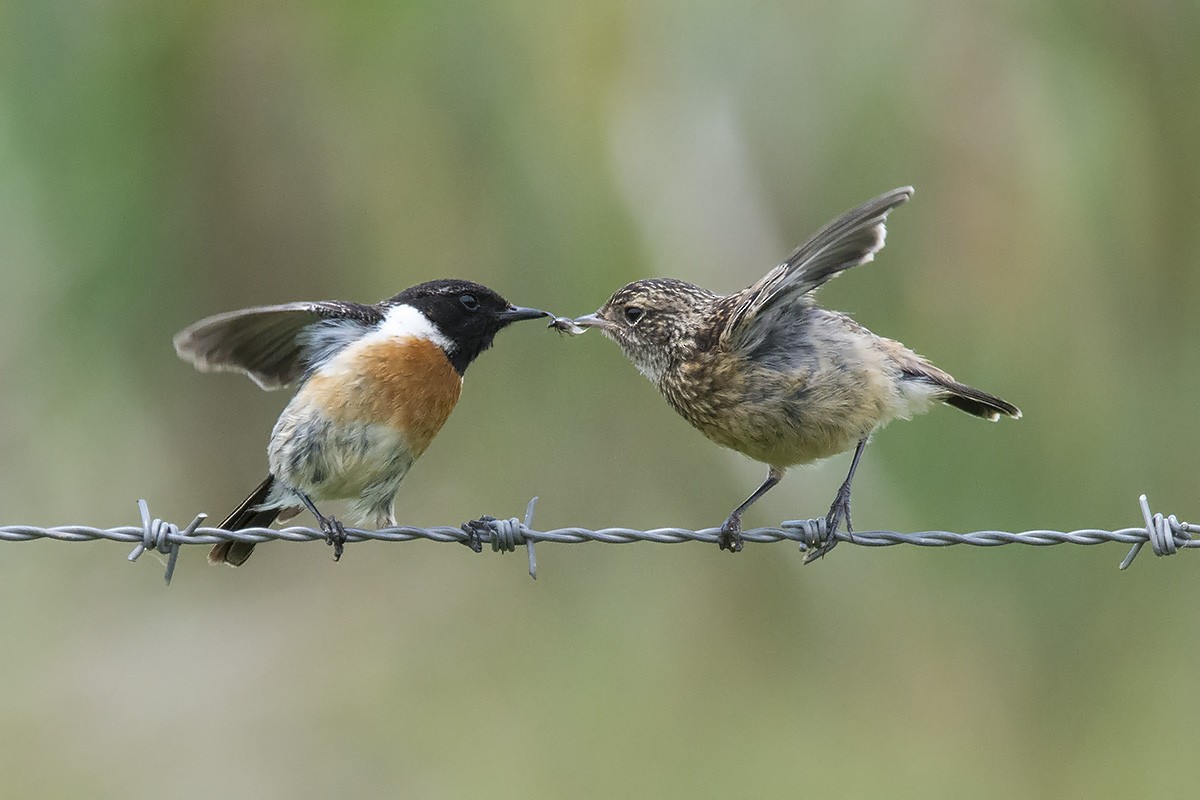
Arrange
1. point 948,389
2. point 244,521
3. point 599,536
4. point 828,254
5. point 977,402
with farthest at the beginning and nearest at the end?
point 244,521 < point 977,402 < point 948,389 < point 828,254 < point 599,536

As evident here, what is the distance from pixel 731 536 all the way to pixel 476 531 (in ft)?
2.96

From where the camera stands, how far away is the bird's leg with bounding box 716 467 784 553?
4.87 meters

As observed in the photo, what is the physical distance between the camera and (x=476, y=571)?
35.7 ft

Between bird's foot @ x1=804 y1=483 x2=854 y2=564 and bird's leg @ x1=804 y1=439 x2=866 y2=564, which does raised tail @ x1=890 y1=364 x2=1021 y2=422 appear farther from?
bird's foot @ x1=804 y1=483 x2=854 y2=564

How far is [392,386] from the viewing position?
557 centimetres

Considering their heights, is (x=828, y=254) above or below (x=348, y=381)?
above

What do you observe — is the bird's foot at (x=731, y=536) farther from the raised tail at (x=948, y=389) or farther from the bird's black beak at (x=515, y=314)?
the bird's black beak at (x=515, y=314)

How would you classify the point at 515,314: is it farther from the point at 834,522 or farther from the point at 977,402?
the point at 977,402

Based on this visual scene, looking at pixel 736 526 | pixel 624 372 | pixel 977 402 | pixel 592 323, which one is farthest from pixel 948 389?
pixel 624 372

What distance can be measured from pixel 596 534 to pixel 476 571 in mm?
6518

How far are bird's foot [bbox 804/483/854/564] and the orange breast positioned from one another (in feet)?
5.32

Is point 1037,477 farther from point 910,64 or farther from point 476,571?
point 476,571

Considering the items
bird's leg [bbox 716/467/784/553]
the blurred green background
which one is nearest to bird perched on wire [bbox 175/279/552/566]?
bird's leg [bbox 716/467/784/553]

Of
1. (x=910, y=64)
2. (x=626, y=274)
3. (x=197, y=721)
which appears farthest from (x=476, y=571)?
(x=910, y=64)
